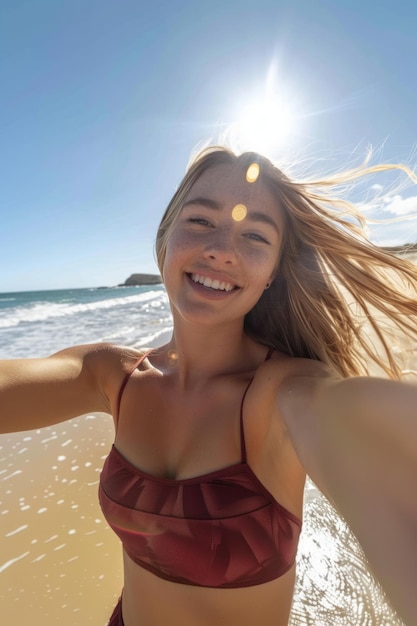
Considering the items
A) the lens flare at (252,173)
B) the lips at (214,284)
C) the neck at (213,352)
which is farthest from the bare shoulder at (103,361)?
the lens flare at (252,173)

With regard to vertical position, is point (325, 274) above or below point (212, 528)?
above

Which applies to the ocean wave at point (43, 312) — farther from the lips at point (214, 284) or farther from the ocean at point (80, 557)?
the lips at point (214, 284)

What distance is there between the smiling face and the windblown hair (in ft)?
0.39

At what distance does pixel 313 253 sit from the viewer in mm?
1953

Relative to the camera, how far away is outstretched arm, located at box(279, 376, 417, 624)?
81cm

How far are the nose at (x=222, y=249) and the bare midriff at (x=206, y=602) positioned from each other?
1.28 metres

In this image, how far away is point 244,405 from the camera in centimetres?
157

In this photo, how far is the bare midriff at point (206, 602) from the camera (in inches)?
56.1

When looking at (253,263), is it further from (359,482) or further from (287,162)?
(359,482)

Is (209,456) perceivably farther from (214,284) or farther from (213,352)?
(214,284)

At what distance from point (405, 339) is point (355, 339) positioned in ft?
1.18

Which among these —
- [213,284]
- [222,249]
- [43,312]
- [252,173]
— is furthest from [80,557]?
[43,312]

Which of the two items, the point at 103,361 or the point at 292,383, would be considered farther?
the point at 103,361

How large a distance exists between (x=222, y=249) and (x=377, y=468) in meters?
1.08
